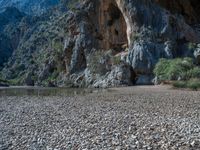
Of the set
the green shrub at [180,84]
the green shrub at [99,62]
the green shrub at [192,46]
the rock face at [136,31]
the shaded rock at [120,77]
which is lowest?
the green shrub at [180,84]

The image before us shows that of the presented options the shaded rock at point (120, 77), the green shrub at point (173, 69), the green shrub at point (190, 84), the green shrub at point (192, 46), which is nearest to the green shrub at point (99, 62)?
the shaded rock at point (120, 77)

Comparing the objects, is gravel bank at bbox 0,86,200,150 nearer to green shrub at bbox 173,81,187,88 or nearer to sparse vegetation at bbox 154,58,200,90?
green shrub at bbox 173,81,187,88

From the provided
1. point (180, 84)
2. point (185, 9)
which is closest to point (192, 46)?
point (185, 9)

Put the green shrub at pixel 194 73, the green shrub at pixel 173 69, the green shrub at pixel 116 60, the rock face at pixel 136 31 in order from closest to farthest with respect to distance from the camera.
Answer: the green shrub at pixel 194 73
the green shrub at pixel 173 69
the rock face at pixel 136 31
the green shrub at pixel 116 60

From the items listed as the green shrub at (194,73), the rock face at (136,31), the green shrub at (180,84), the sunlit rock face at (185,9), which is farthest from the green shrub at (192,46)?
the green shrub at (180,84)

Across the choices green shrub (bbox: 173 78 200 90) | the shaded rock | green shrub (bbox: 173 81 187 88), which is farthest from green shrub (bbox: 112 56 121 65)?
green shrub (bbox: 173 81 187 88)

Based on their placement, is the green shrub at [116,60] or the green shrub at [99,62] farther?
the green shrub at [99,62]

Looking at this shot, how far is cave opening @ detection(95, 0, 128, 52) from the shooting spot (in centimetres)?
9281

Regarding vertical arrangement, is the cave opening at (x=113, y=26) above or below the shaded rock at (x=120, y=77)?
above

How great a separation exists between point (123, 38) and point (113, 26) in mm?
4371

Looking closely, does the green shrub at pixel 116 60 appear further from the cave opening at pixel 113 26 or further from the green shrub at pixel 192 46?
the green shrub at pixel 192 46

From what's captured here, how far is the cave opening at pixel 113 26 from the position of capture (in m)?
92.8

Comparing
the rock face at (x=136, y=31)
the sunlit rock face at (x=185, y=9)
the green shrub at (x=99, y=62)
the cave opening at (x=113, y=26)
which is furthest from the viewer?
the cave opening at (x=113, y=26)

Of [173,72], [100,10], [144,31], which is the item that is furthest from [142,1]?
[173,72]
